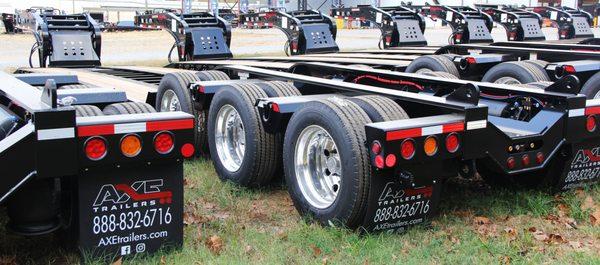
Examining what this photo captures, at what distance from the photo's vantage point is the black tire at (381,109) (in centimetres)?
412

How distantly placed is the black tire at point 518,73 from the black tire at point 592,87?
40 cm

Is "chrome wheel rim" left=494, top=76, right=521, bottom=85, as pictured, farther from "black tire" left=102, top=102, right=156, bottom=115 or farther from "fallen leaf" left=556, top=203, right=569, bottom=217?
"black tire" left=102, top=102, right=156, bottom=115

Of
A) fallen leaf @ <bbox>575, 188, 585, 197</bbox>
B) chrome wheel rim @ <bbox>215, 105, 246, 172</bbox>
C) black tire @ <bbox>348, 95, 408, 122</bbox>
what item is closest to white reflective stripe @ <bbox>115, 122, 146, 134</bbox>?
black tire @ <bbox>348, 95, 408, 122</bbox>

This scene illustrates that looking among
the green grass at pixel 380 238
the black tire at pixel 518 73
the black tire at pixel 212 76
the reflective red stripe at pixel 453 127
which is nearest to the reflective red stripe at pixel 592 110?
the green grass at pixel 380 238

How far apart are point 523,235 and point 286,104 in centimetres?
186

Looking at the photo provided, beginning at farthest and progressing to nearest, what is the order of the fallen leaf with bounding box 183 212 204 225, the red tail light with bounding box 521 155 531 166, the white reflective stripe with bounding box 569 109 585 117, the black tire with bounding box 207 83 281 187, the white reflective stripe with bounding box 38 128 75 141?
1. the black tire with bounding box 207 83 281 187
2. the fallen leaf with bounding box 183 212 204 225
3. the white reflective stripe with bounding box 569 109 585 117
4. the red tail light with bounding box 521 155 531 166
5. the white reflective stripe with bounding box 38 128 75 141

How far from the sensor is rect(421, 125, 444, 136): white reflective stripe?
150 inches

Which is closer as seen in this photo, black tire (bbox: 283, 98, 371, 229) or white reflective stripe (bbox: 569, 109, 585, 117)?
black tire (bbox: 283, 98, 371, 229)

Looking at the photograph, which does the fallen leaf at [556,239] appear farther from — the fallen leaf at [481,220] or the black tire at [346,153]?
the black tire at [346,153]

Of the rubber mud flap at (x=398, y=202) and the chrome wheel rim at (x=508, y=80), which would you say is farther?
the chrome wheel rim at (x=508, y=80)

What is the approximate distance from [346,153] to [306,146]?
1.95ft

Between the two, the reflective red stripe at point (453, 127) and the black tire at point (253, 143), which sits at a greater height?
the reflective red stripe at point (453, 127)

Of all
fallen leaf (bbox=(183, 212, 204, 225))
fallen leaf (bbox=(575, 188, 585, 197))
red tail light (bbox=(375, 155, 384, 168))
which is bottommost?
fallen leaf (bbox=(183, 212, 204, 225))

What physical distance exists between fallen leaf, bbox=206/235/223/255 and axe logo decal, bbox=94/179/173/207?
0.49m
